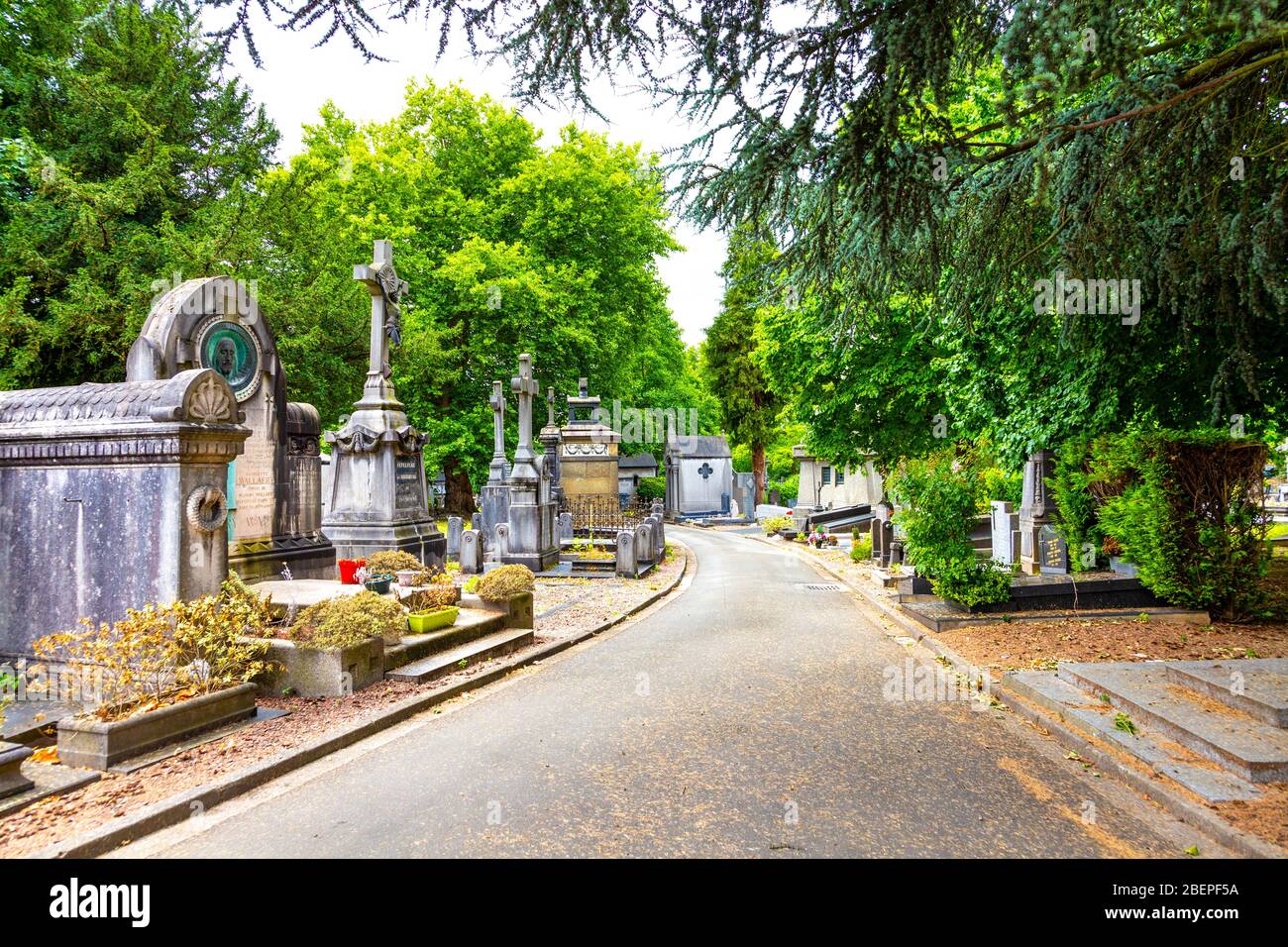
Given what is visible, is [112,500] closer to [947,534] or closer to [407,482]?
[407,482]

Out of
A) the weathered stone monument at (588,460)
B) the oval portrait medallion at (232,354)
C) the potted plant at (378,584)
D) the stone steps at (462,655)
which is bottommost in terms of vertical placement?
the stone steps at (462,655)

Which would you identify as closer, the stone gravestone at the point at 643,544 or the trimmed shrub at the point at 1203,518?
the trimmed shrub at the point at 1203,518

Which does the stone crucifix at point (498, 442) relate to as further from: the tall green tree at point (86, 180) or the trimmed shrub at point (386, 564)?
the trimmed shrub at point (386, 564)

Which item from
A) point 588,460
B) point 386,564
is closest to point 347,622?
point 386,564

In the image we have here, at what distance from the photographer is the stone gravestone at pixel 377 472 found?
37.8ft

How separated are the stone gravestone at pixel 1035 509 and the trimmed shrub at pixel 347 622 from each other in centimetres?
1106

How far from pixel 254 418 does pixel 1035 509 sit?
12.9 meters

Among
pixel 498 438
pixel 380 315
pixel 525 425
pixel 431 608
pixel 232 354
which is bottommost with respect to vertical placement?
pixel 431 608

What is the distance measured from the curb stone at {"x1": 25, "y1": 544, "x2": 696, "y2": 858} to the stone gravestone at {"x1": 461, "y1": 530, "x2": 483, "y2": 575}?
7.71 metres

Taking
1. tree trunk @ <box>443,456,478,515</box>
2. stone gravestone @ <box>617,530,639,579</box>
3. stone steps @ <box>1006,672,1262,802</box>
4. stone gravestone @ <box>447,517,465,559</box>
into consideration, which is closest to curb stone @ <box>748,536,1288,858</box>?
stone steps @ <box>1006,672,1262,802</box>

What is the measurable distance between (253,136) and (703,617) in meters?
20.4

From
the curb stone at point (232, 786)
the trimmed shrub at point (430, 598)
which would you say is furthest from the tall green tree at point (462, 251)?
the curb stone at point (232, 786)

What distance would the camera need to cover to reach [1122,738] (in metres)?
5.01
